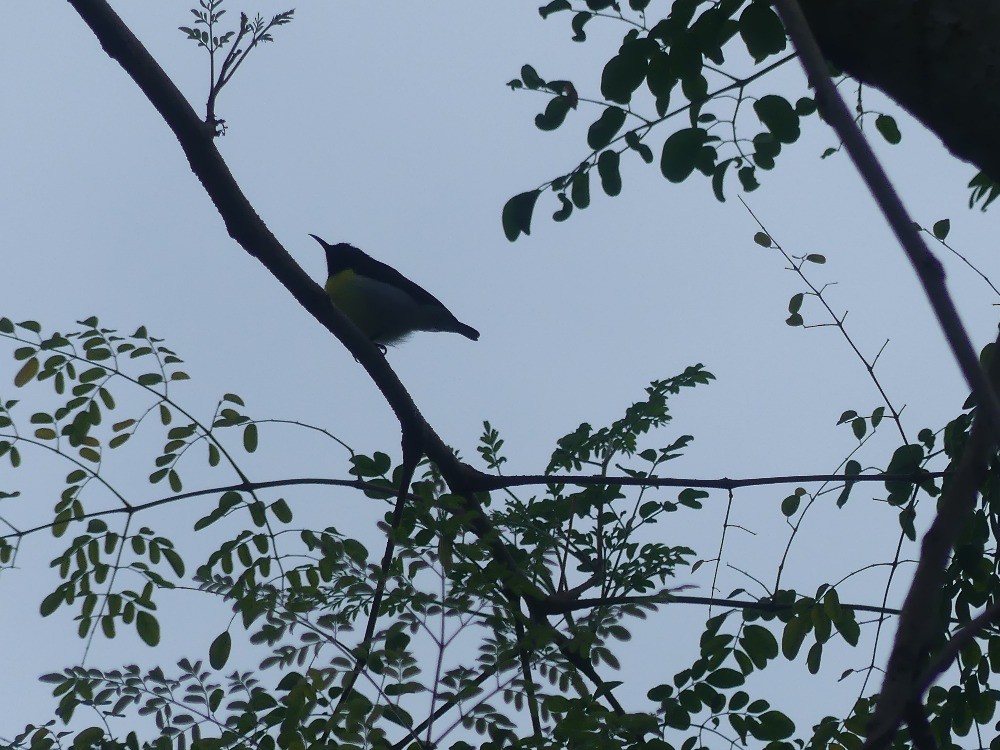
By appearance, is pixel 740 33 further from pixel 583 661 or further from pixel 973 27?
pixel 583 661

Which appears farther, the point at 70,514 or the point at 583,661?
the point at 70,514

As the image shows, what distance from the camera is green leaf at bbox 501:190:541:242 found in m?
2.76

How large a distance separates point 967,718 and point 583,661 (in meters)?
1.04

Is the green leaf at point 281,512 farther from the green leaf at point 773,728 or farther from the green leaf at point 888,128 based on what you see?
the green leaf at point 888,128

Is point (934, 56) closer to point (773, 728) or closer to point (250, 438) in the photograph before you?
point (773, 728)

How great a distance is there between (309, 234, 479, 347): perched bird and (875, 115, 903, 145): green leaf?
16.0 feet

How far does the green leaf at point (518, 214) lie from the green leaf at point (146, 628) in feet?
5.28

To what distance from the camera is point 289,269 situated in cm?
318

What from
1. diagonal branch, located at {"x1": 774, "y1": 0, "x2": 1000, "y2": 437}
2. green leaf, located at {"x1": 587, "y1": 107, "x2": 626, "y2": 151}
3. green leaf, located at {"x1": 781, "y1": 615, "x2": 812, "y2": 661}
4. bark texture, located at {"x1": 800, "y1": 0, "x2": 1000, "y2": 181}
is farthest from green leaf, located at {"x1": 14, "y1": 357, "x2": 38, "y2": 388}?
diagonal branch, located at {"x1": 774, "y1": 0, "x2": 1000, "y2": 437}

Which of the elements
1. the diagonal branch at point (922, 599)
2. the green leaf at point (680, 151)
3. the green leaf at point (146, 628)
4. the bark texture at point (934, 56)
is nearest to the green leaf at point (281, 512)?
the green leaf at point (146, 628)

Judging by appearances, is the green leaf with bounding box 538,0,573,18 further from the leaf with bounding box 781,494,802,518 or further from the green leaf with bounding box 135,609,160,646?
the green leaf with bounding box 135,609,160,646

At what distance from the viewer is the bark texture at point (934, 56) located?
1623 millimetres

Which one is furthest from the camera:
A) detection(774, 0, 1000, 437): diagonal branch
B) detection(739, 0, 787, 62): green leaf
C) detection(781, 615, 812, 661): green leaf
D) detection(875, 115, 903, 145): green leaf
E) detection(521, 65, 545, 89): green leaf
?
detection(875, 115, 903, 145): green leaf

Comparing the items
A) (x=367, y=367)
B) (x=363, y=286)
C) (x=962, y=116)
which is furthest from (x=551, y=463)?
(x=363, y=286)
